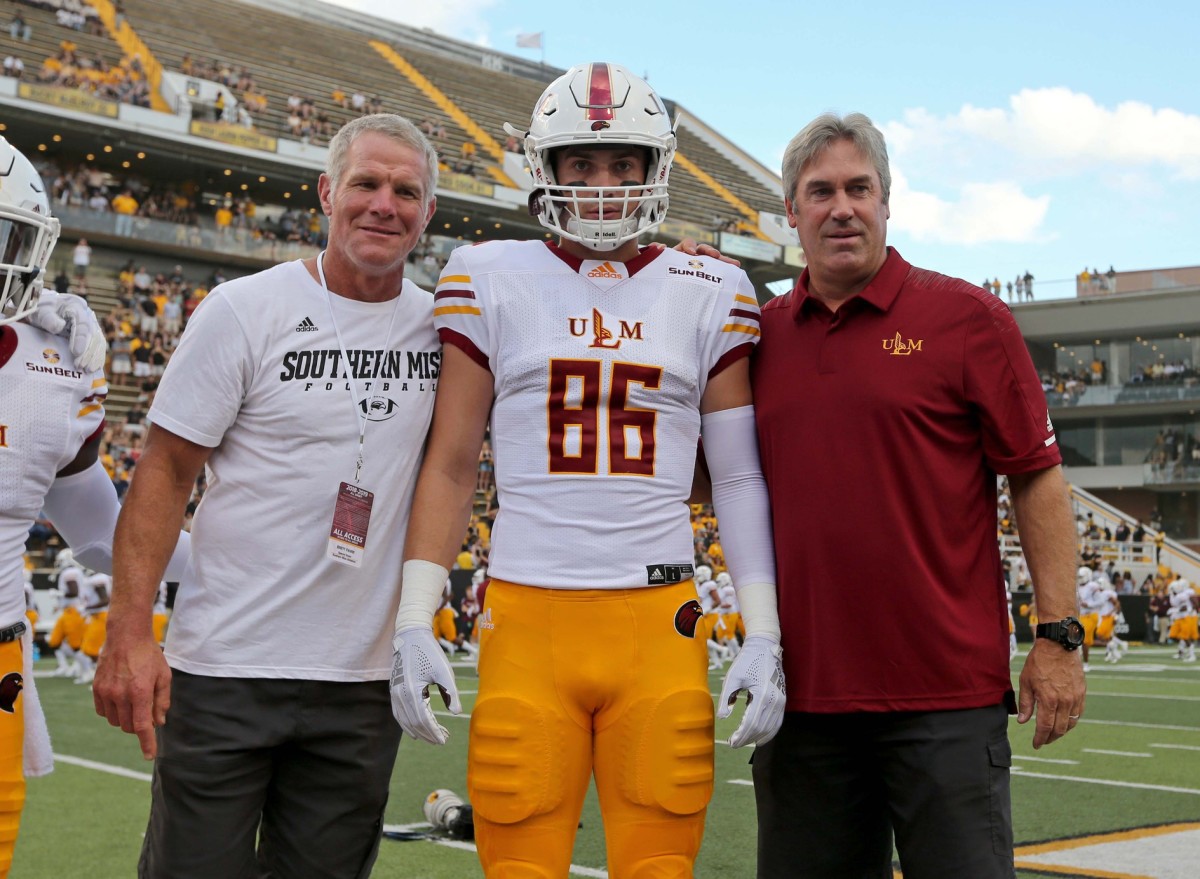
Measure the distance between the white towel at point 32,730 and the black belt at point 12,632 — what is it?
2 centimetres

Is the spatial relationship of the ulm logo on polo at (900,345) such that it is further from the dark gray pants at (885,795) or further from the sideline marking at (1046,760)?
the sideline marking at (1046,760)

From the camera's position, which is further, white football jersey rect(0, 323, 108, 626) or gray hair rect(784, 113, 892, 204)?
gray hair rect(784, 113, 892, 204)

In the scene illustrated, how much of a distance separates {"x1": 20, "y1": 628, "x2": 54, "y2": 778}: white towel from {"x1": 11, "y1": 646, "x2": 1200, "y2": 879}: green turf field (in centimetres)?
224

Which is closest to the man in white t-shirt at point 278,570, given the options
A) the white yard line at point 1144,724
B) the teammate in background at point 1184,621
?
the white yard line at point 1144,724

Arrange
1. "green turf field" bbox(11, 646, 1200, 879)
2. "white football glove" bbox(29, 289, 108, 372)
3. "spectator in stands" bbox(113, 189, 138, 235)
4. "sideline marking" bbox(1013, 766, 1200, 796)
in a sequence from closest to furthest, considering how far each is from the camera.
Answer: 1. "white football glove" bbox(29, 289, 108, 372)
2. "green turf field" bbox(11, 646, 1200, 879)
3. "sideline marking" bbox(1013, 766, 1200, 796)
4. "spectator in stands" bbox(113, 189, 138, 235)

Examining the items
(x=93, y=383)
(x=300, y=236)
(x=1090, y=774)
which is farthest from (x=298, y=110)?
(x=93, y=383)

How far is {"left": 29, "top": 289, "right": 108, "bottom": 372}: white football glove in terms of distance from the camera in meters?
2.89

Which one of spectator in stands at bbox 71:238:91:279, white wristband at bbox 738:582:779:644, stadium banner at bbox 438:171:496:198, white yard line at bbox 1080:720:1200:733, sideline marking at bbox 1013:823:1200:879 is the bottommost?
sideline marking at bbox 1013:823:1200:879

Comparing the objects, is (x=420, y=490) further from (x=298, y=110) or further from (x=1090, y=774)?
(x=298, y=110)

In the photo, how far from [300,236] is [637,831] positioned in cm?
2529

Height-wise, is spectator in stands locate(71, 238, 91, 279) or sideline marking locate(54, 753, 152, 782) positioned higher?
spectator in stands locate(71, 238, 91, 279)

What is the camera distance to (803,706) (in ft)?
9.29

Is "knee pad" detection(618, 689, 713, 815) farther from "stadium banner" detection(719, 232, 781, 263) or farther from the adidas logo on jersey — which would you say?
"stadium banner" detection(719, 232, 781, 263)

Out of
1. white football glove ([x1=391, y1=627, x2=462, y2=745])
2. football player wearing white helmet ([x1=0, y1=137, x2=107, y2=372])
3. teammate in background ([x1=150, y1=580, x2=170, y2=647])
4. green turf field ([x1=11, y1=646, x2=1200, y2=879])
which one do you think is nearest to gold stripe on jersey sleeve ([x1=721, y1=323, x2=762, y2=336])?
white football glove ([x1=391, y1=627, x2=462, y2=745])
